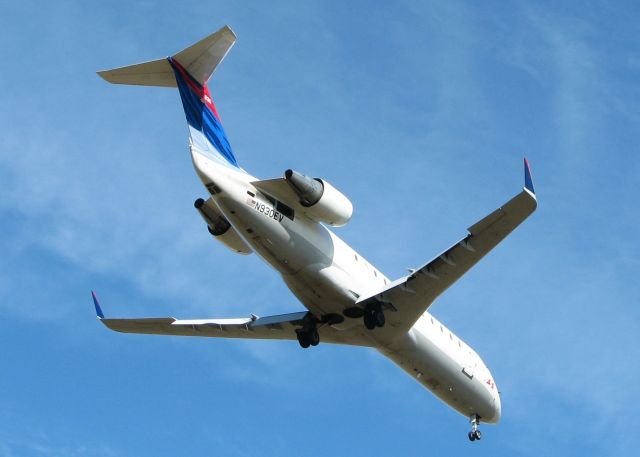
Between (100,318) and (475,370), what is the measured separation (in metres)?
12.7

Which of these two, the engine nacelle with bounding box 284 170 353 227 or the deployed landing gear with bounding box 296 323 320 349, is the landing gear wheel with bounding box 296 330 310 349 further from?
the engine nacelle with bounding box 284 170 353 227

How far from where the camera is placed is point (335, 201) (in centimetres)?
3056

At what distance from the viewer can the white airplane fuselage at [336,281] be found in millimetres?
29719

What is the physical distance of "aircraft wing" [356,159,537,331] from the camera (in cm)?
2936

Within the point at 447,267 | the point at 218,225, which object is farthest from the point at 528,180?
the point at 218,225

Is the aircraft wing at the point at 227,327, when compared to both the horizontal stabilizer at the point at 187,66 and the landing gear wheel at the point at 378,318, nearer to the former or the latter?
the landing gear wheel at the point at 378,318

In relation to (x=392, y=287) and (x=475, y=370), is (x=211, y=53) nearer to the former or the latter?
(x=392, y=287)

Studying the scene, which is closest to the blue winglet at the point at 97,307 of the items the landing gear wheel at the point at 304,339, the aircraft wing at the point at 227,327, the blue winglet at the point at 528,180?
the aircraft wing at the point at 227,327

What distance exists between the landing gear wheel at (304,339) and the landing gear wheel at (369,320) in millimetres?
2106

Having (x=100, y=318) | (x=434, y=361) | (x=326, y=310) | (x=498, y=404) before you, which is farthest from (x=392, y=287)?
(x=100, y=318)

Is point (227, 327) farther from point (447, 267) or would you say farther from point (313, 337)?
point (447, 267)

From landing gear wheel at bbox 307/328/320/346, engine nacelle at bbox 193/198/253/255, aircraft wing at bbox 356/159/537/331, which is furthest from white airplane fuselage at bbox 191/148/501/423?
engine nacelle at bbox 193/198/253/255

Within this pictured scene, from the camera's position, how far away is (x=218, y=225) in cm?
3291

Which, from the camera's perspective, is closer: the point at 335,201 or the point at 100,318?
the point at 335,201
